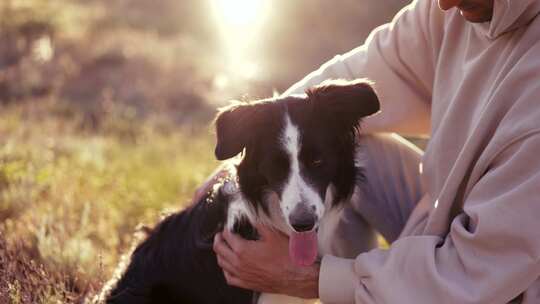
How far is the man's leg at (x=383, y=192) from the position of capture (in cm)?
405

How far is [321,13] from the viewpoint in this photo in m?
21.6

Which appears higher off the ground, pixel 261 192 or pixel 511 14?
pixel 511 14

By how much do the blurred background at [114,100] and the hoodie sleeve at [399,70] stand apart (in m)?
1.54

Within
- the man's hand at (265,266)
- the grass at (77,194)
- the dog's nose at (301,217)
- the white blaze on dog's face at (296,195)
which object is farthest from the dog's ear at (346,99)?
the grass at (77,194)

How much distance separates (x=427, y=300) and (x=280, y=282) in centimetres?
73

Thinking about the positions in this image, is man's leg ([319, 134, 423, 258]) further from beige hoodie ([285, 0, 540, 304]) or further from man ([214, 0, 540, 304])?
beige hoodie ([285, 0, 540, 304])

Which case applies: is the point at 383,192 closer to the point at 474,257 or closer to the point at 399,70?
the point at 399,70

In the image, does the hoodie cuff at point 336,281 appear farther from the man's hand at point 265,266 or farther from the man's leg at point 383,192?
the man's leg at point 383,192

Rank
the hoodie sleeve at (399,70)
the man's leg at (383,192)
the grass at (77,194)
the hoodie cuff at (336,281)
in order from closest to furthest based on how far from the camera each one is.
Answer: the hoodie cuff at (336,281) < the grass at (77,194) < the hoodie sleeve at (399,70) < the man's leg at (383,192)

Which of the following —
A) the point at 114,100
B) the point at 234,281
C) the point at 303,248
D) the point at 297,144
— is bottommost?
the point at 114,100

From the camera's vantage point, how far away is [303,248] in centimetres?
321

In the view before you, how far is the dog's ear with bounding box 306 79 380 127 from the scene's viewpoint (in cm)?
322

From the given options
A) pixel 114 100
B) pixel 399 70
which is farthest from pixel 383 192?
pixel 114 100

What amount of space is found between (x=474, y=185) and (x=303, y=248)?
0.78m
